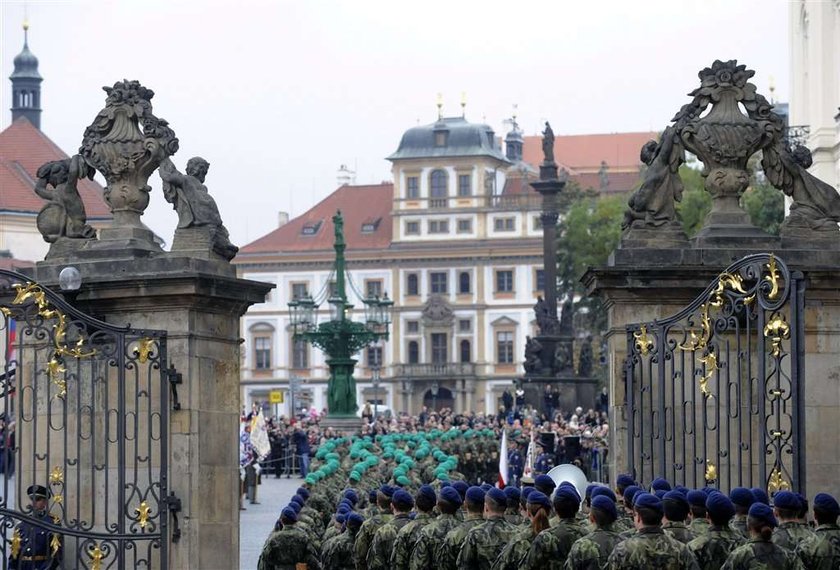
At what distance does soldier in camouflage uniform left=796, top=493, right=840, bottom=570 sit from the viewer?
12.1m

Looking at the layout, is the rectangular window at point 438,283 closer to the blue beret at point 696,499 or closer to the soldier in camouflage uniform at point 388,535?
the soldier in camouflage uniform at point 388,535

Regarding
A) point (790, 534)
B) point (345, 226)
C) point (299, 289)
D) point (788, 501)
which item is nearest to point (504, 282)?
point (345, 226)

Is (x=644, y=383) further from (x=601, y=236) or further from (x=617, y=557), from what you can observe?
(x=601, y=236)

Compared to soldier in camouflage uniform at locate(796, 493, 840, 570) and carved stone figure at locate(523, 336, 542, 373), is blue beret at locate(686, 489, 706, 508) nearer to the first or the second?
soldier in camouflage uniform at locate(796, 493, 840, 570)

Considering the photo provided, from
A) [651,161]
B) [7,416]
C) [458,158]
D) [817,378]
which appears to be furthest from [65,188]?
[458,158]

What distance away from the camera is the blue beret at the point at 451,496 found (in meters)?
14.9

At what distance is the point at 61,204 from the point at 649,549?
6.82m

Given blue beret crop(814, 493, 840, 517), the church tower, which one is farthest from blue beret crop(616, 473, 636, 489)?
the church tower

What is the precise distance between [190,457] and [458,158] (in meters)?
111

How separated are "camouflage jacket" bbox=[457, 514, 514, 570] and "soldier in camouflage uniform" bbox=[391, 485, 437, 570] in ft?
2.55

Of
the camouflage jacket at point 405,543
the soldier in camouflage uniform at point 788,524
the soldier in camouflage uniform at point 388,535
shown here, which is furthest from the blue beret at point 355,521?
the soldier in camouflage uniform at point 788,524

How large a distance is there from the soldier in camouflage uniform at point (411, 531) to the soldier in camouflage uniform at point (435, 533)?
7cm

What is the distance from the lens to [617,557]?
11734 millimetres

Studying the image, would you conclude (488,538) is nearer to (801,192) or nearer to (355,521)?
(355,521)
